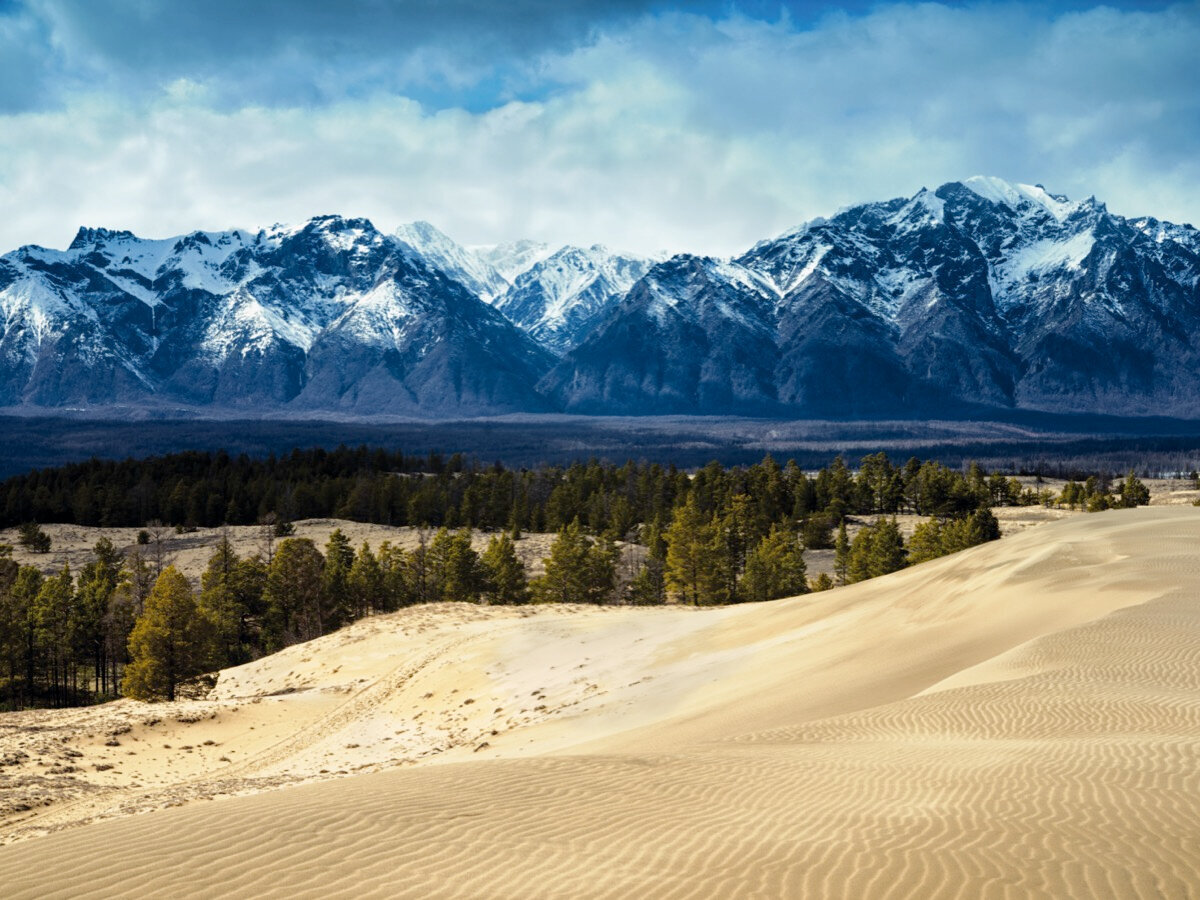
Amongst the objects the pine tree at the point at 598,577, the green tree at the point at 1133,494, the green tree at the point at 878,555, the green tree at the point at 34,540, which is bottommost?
the green tree at the point at 34,540

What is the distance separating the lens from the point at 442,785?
13.6m

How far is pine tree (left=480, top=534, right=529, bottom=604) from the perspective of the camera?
6756cm

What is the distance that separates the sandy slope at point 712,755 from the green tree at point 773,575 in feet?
79.4

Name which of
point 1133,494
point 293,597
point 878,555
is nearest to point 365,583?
point 293,597

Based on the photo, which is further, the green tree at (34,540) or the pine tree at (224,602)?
the green tree at (34,540)

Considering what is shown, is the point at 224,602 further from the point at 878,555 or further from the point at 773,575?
the point at 878,555

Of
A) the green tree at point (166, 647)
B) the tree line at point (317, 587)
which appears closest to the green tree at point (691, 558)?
the tree line at point (317, 587)

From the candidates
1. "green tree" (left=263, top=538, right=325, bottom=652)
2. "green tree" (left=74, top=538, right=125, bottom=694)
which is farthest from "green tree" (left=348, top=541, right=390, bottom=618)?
"green tree" (left=74, top=538, right=125, bottom=694)

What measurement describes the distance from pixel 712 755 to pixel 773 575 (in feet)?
171

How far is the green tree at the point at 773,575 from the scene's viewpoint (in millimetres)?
67188

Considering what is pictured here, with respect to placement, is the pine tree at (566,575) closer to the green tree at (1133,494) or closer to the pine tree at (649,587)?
the pine tree at (649,587)

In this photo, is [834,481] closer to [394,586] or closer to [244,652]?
[394,586]

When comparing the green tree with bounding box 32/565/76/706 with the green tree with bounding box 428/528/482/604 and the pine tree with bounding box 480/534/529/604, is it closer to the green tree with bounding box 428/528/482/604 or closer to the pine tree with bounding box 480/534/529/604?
the green tree with bounding box 428/528/482/604

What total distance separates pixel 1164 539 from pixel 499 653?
28.9 meters
